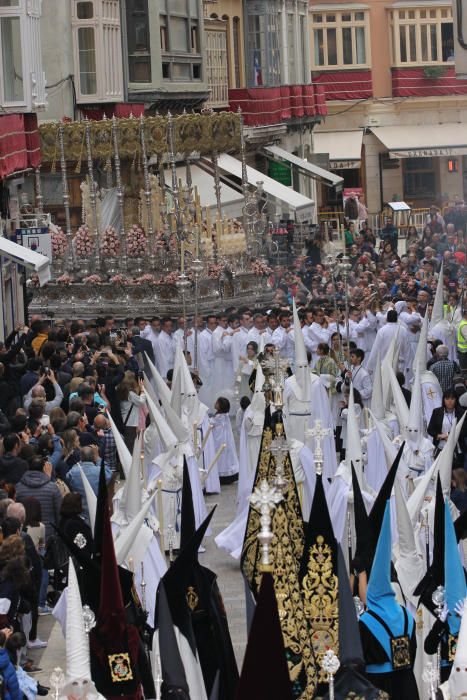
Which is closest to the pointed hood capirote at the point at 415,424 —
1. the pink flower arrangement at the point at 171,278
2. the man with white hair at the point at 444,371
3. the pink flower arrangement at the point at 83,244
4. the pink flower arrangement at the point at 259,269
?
the man with white hair at the point at 444,371

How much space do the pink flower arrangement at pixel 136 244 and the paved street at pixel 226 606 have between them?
32.5ft

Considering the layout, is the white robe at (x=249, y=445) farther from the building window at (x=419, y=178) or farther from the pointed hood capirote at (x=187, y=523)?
the building window at (x=419, y=178)

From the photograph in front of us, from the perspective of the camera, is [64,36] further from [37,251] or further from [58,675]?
[58,675]

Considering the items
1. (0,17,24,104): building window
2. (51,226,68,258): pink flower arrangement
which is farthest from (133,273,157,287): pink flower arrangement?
(0,17,24,104): building window

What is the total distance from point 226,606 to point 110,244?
14501mm

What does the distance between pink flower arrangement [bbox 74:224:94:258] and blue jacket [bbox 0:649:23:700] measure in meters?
18.9

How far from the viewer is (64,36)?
1415 inches

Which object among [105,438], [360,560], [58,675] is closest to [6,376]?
[105,438]

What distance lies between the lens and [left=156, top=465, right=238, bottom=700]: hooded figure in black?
10836mm

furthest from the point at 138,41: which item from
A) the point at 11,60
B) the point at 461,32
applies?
the point at 461,32

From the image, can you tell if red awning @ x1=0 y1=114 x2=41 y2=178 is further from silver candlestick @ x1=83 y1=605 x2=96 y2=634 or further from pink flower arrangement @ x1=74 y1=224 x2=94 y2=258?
silver candlestick @ x1=83 y1=605 x2=96 y2=634

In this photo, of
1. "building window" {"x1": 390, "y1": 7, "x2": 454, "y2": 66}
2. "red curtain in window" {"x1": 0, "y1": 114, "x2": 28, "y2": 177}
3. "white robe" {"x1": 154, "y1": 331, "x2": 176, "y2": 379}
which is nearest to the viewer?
"red curtain in window" {"x1": 0, "y1": 114, "x2": 28, "y2": 177}

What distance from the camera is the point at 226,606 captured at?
51.3 feet

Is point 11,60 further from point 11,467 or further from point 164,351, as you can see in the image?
point 11,467
